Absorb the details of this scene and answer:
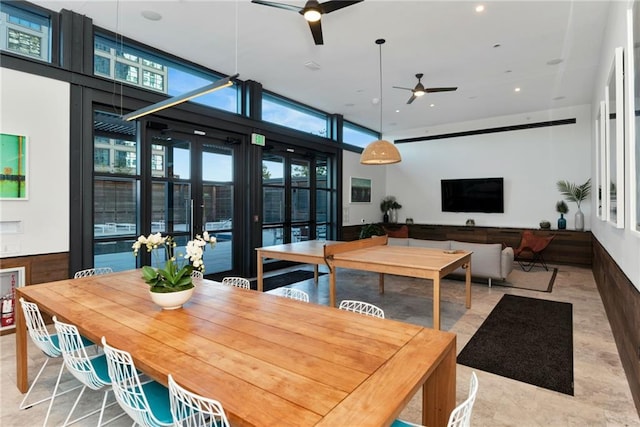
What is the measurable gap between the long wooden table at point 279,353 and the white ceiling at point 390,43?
11.0ft

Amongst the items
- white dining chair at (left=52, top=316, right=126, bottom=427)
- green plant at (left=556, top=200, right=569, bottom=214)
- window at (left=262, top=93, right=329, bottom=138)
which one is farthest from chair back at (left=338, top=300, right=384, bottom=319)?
green plant at (left=556, top=200, right=569, bottom=214)

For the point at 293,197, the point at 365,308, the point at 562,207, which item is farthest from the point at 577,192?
the point at 365,308

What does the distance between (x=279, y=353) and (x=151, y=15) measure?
4.23m

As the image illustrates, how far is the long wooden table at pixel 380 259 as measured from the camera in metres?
3.39

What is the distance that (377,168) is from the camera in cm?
997

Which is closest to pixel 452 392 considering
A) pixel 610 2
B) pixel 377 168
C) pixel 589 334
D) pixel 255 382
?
pixel 255 382

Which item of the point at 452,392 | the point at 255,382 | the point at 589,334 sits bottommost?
the point at 589,334

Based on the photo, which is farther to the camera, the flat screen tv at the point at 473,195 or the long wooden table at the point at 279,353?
the flat screen tv at the point at 473,195

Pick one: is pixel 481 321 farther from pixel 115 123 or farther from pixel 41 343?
pixel 115 123

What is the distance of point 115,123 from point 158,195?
1.13 metres

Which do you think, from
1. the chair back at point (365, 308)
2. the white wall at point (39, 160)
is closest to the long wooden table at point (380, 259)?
the chair back at point (365, 308)

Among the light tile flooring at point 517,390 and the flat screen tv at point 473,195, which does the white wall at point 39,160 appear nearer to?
the light tile flooring at point 517,390

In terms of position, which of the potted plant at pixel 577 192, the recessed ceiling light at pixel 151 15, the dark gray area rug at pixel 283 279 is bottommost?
the dark gray area rug at pixel 283 279

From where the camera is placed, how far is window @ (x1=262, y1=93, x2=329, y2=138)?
6543 mm
